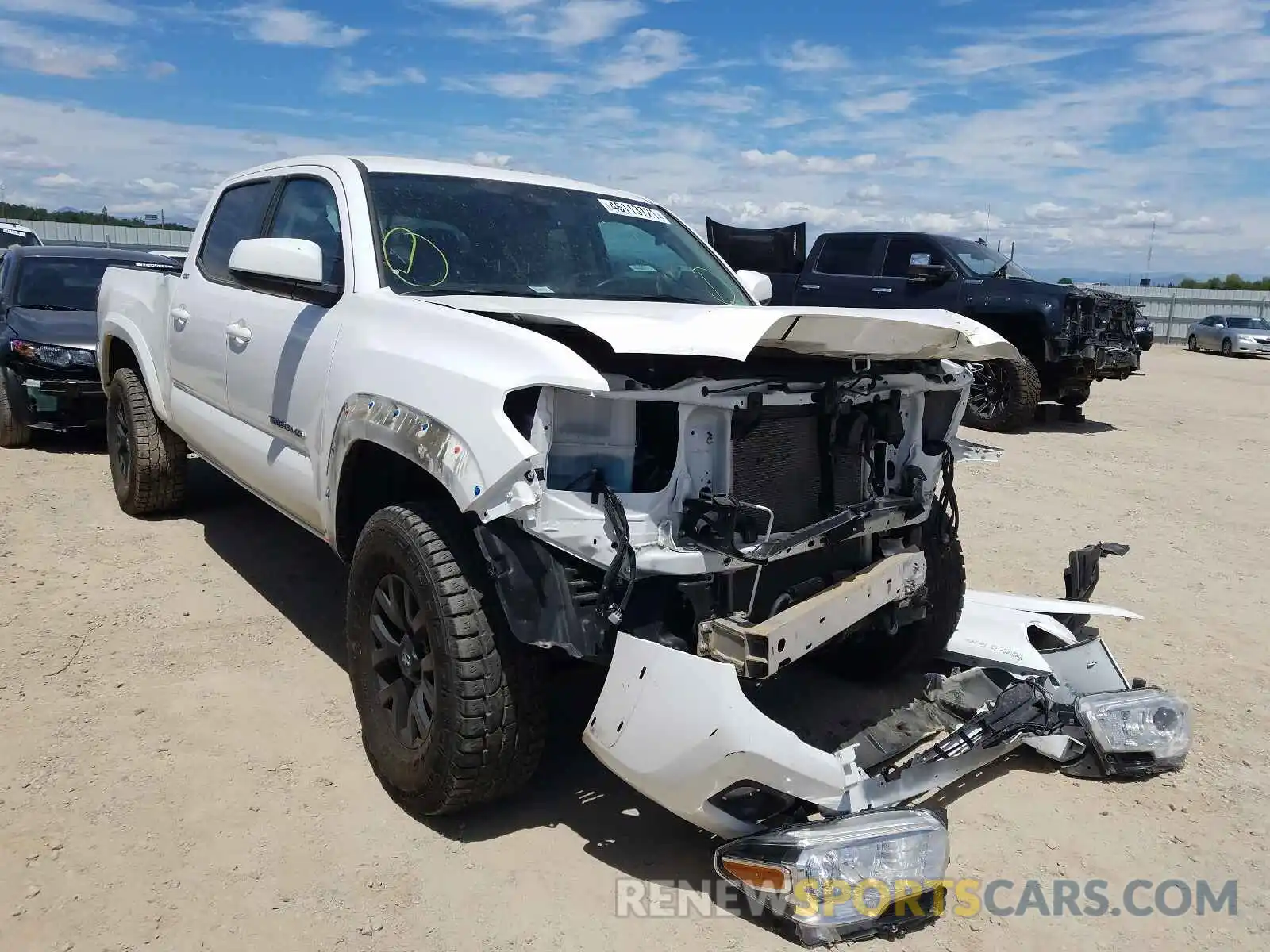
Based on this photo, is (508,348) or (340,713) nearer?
(508,348)

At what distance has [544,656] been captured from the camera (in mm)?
2783

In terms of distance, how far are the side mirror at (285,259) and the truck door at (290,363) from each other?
180mm

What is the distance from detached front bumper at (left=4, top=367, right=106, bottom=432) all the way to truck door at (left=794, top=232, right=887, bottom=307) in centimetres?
794

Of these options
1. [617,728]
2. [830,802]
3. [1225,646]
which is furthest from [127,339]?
[1225,646]

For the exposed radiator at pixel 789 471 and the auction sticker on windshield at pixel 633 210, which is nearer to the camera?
the exposed radiator at pixel 789 471

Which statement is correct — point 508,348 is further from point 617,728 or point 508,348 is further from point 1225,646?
point 1225,646

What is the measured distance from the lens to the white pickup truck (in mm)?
2516

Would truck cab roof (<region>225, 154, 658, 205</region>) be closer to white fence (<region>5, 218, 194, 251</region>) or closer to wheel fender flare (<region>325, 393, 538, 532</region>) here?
wheel fender flare (<region>325, 393, 538, 532</region>)

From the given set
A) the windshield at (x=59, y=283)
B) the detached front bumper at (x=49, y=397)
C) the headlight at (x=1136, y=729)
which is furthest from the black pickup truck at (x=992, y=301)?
the headlight at (x=1136, y=729)

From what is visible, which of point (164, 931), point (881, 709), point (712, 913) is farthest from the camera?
point (881, 709)

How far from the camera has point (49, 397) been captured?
24.6ft

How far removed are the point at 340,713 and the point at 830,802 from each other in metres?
1.90

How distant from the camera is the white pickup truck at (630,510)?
8.25 feet

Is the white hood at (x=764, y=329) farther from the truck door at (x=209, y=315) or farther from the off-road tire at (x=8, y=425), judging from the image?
the off-road tire at (x=8, y=425)
